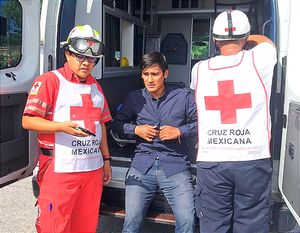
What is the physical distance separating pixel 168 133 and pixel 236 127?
1.76 feet

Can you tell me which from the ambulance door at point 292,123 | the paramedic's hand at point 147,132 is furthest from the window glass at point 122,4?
the ambulance door at point 292,123

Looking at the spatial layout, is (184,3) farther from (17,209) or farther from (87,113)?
(87,113)

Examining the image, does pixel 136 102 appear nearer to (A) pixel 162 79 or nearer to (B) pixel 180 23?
(A) pixel 162 79

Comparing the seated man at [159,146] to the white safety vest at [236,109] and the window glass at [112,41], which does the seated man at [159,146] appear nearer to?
the white safety vest at [236,109]

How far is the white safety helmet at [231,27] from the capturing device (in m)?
1.97

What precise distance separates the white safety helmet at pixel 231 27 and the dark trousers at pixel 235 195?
2.36 feet

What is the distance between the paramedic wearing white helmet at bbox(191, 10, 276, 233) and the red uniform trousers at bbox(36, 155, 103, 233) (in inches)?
28.7

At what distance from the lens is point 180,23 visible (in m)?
5.99

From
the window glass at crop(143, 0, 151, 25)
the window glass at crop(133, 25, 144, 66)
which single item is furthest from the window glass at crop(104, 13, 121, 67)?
the window glass at crop(143, 0, 151, 25)

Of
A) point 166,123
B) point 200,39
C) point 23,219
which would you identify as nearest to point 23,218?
point 23,219

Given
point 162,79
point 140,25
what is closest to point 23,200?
point 162,79

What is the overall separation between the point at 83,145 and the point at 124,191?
2.14 ft

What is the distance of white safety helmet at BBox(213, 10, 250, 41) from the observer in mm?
1972

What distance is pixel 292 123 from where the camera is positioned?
79.2 inches
